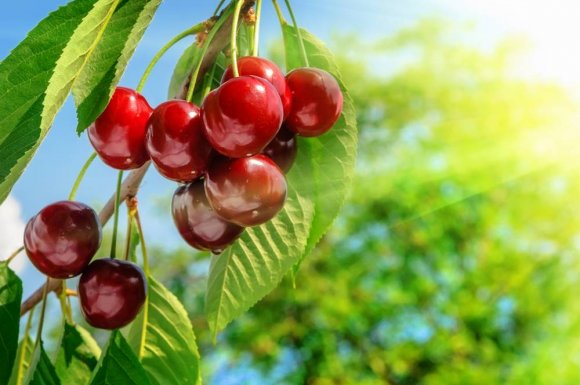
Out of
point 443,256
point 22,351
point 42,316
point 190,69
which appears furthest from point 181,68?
point 443,256

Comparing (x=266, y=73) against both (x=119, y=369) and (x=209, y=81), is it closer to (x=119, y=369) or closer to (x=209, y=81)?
(x=209, y=81)

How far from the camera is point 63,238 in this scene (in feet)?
2.64

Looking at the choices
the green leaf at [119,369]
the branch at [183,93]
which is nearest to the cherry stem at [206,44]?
the branch at [183,93]

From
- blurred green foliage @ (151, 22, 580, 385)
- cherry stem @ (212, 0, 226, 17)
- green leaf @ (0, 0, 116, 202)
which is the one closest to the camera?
green leaf @ (0, 0, 116, 202)

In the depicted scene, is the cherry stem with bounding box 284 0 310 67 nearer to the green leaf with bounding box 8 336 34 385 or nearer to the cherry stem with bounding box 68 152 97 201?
the cherry stem with bounding box 68 152 97 201

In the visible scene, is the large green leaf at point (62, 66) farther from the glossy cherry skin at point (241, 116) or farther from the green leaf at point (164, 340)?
the green leaf at point (164, 340)

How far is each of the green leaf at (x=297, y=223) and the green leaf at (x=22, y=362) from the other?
342mm

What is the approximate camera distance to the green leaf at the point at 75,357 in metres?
0.96

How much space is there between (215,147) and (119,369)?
31 cm

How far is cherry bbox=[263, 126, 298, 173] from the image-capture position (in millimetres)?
733

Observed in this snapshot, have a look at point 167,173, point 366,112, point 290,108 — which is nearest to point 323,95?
point 290,108

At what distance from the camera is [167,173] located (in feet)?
2.21

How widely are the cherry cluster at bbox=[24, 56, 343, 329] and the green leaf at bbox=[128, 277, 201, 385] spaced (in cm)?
19

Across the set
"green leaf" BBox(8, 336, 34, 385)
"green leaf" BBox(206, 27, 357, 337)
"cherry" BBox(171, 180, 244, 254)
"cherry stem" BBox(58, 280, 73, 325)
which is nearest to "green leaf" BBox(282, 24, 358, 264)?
"green leaf" BBox(206, 27, 357, 337)
